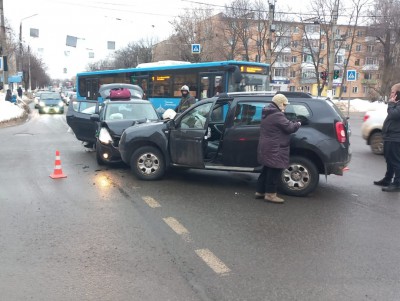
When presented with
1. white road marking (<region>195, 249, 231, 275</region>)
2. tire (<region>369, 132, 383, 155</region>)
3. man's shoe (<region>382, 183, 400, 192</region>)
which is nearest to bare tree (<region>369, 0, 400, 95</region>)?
tire (<region>369, 132, 383, 155</region>)

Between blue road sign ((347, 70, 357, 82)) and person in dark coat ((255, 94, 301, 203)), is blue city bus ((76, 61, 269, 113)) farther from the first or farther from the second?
person in dark coat ((255, 94, 301, 203))

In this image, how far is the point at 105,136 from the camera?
918 cm

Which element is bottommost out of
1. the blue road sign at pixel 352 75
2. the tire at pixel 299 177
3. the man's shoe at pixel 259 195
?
the man's shoe at pixel 259 195

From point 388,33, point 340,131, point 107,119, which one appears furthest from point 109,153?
point 388,33

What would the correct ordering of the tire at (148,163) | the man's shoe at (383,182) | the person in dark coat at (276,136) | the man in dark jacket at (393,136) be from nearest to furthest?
the person in dark coat at (276,136)
the man in dark jacket at (393,136)
the man's shoe at (383,182)
the tire at (148,163)

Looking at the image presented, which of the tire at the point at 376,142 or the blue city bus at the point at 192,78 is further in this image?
the blue city bus at the point at 192,78

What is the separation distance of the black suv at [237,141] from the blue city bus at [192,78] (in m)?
8.56

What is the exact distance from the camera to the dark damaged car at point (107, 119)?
9.15 metres

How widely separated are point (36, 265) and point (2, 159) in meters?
7.40

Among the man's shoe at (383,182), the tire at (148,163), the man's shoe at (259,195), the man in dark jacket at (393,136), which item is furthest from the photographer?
the tire at (148,163)

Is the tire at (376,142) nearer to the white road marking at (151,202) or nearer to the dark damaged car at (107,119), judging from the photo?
the dark damaged car at (107,119)

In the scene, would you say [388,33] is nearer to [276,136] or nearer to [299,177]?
[299,177]

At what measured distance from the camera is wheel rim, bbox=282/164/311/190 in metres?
6.70

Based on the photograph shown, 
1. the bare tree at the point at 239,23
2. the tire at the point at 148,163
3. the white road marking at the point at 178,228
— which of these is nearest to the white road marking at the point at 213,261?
the white road marking at the point at 178,228
